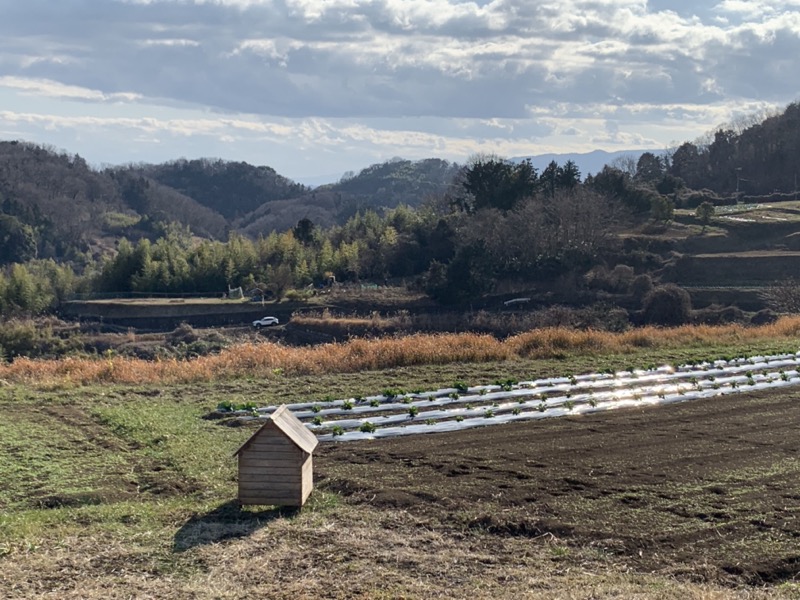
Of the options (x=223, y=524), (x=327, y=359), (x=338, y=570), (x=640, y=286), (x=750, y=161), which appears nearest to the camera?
(x=338, y=570)

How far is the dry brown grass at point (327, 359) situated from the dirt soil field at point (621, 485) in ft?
19.3

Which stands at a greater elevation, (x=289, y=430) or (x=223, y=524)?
(x=289, y=430)

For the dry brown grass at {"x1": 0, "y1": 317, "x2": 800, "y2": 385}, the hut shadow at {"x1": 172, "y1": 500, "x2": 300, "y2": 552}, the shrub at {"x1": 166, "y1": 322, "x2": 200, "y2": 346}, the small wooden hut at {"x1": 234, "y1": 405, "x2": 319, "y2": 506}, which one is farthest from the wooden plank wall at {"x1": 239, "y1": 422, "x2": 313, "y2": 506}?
the shrub at {"x1": 166, "y1": 322, "x2": 200, "y2": 346}

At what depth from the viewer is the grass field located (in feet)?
24.8

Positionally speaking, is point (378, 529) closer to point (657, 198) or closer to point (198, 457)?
point (198, 457)

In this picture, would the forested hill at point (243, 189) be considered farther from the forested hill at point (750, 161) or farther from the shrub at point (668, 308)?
the shrub at point (668, 308)

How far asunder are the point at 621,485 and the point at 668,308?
2860 centimetres

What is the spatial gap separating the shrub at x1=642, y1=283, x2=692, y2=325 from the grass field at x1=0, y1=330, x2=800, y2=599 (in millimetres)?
22792

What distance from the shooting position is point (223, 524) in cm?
909

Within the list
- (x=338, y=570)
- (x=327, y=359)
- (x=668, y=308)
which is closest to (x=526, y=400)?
(x=327, y=359)

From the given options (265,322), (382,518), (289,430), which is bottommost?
(265,322)

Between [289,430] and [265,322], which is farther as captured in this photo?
[265,322]

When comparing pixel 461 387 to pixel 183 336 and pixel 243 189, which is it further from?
pixel 243 189

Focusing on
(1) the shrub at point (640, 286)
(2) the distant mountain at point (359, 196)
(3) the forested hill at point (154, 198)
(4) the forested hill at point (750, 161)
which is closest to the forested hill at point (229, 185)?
(3) the forested hill at point (154, 198)
